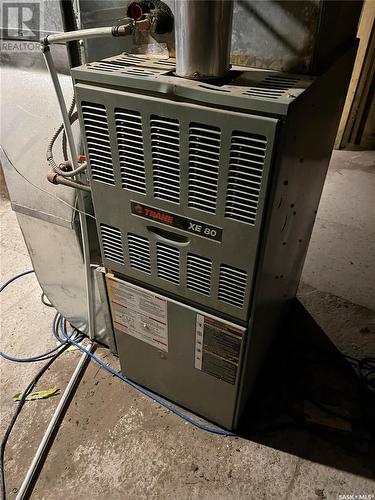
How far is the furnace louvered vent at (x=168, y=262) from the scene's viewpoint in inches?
38.1

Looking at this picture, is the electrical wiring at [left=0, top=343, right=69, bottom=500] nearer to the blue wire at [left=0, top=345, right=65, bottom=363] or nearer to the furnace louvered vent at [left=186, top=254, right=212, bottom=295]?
the blue wire at [left=0, top=345, right=65, bottom=363]

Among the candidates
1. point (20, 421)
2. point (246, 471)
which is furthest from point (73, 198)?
point (246, 471)

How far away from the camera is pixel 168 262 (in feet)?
3.27

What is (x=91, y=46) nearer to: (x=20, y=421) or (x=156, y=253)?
(x=156, y=253)

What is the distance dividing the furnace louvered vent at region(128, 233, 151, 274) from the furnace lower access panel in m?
0.10

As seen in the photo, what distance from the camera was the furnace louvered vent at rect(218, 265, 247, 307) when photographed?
908 millimetres

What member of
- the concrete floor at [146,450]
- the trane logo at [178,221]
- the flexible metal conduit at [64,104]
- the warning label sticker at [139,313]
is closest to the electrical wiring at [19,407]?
the concrete floor at [146,450]

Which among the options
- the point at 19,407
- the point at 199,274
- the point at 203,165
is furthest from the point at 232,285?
the point at 19,407

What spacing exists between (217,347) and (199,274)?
0.85ft

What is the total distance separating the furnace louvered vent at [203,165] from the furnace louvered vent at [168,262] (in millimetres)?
164

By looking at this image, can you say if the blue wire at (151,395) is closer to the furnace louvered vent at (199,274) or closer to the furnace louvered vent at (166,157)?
the furnace louvered vent at (199,274)

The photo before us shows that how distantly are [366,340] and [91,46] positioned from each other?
153 centimetres

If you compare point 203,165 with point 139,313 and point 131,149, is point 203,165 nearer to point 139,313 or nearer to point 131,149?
point 131,149

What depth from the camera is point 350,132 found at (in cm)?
316
